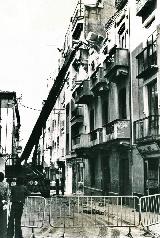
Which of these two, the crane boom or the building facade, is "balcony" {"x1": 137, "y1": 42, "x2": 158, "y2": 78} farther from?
the crane boom

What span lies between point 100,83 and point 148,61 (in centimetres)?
655

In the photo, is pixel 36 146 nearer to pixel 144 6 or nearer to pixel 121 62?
pixel 121 62

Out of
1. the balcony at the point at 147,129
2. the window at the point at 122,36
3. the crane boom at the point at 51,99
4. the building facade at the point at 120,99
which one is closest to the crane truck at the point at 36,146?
the crane boom at the point at 51,99

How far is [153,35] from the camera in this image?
600 inches

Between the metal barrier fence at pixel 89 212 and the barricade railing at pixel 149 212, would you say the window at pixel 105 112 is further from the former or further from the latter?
the barricade railing at pixel 149 212

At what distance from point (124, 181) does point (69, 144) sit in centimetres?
1483

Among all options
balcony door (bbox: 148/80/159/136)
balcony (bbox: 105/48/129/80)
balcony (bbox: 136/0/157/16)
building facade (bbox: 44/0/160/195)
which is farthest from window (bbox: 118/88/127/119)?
balcony (bbox: 136/0/157/16)

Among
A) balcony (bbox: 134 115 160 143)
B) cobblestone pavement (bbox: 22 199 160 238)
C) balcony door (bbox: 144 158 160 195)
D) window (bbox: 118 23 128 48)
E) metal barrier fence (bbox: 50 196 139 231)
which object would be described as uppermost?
window (bbox: 118 23 128 48)

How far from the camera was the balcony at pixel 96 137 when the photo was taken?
69.8ft

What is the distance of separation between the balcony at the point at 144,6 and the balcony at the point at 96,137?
7.44 meters

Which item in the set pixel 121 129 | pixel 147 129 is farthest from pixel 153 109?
pixel 121 129

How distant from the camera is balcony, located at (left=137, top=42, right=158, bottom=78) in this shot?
1498cm

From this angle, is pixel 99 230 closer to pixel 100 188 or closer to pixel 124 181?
pixel 124 181

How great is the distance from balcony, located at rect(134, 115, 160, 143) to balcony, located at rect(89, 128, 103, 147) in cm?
471
